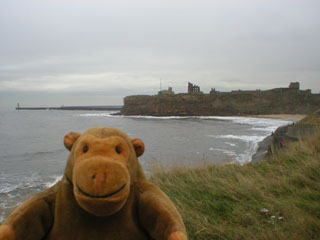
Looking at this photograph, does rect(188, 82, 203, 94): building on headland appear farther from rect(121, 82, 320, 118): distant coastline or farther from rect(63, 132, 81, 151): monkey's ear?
rect(63, 132, 81, 151): monkey's ear

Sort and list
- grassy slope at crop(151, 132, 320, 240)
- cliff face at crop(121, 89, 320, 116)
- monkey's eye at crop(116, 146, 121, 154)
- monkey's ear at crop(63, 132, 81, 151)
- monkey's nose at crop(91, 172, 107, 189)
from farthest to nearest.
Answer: cliff face at crop(121, 89, 320, 116), grassy slope at crop(151, 132, 320, 240), monkey's ear at crop(63, 132, 81, 151), monkey's eye at crop(116, 146, 121, 154), monkey's nose at crop(91, 172, 107, 189)

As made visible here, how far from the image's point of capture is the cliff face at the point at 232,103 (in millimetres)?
63438

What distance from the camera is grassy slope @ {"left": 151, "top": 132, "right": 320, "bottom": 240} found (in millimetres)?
2521

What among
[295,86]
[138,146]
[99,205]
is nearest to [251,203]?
[138,146]

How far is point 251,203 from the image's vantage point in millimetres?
3303

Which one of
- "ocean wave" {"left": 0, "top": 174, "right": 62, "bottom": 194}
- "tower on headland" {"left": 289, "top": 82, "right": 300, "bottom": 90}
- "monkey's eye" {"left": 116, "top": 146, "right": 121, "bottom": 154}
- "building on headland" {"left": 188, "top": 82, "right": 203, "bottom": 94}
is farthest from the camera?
"building on headland" {"left": 188, "top": 82, "right": 203, "bottom": 94}

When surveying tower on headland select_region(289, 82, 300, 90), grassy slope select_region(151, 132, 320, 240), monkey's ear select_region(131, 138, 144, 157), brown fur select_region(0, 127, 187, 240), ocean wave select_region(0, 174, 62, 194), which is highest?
tower on headland select_region(289, 82, 300, 90)

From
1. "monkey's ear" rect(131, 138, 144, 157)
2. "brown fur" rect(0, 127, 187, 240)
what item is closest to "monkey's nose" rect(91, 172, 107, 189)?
"brown fur" rect(0, 127, 187, 240)

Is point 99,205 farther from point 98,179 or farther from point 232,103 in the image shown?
point 232,103

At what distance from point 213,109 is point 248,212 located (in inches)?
2658

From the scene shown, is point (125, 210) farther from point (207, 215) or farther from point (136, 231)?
point (207, 215)

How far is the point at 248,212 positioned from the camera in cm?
304

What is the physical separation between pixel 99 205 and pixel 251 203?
2605mm

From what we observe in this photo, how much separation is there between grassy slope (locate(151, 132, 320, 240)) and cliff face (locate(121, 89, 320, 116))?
63879 mm
